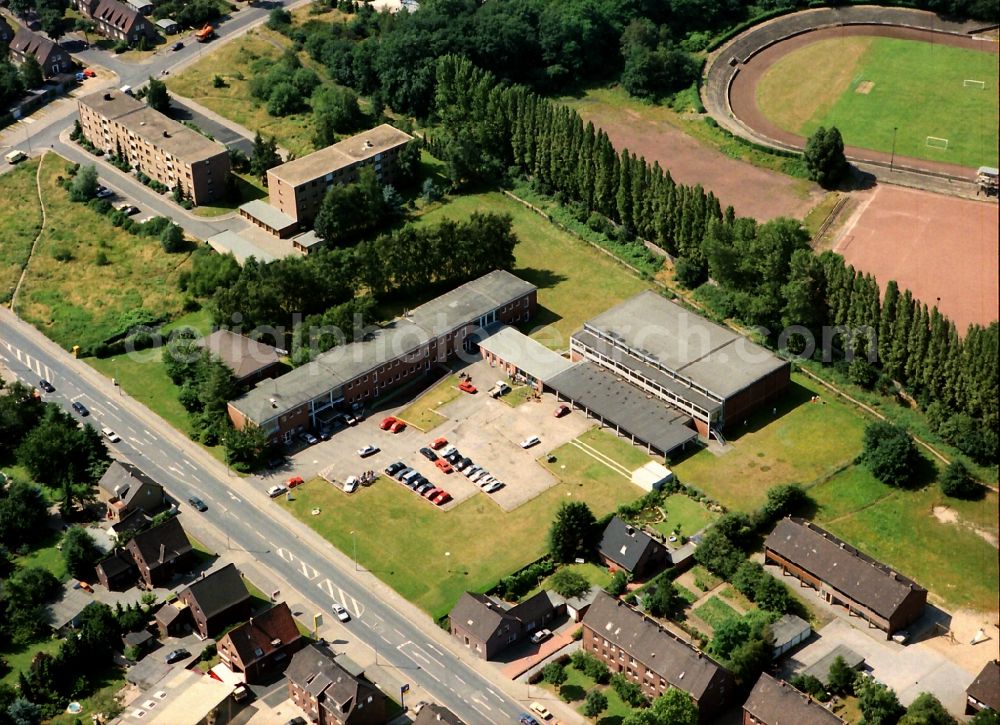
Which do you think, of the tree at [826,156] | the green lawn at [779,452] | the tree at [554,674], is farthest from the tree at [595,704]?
the tree at [826,156]

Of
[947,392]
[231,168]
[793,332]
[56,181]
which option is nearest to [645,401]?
[793,332]

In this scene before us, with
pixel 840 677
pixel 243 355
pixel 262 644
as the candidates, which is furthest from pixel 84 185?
pixel 840 677

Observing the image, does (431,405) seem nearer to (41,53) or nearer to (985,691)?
(985,691)

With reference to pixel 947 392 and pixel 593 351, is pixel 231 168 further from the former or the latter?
pixel 947 392

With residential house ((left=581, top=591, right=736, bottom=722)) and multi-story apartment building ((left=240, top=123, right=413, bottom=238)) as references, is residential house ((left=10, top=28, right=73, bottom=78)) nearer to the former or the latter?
multi-story apartment building ((left=240, top=123, right=413, bottom=238))

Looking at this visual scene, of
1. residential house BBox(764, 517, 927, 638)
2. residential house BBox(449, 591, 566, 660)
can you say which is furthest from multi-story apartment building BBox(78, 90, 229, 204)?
residential house BBox(764, 517, 927, 638)
